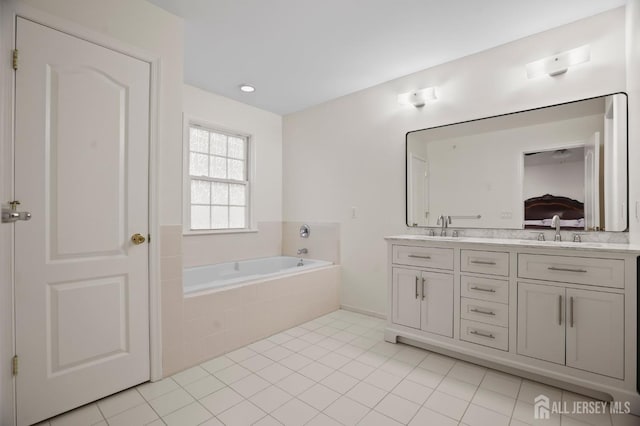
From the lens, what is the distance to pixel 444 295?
2.41 metres

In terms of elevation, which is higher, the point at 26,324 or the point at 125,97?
the point at 125,97

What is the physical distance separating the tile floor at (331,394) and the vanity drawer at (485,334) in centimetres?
20

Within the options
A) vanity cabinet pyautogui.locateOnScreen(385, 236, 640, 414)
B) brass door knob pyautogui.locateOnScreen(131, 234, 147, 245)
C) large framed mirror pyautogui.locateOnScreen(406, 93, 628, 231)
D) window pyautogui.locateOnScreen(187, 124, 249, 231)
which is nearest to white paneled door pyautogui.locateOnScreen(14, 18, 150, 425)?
brass door knob pyautogui.locateOnScreen(131, 234, 147, 245)

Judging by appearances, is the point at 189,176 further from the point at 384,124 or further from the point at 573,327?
the point at 573,327

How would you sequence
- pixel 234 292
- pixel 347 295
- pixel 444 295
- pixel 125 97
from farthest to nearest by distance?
pixel 347 295 < pixel 234 292 < pixel 444 295 < pixel 125 97

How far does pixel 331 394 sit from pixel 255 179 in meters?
2.77

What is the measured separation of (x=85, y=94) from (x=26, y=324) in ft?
4.23

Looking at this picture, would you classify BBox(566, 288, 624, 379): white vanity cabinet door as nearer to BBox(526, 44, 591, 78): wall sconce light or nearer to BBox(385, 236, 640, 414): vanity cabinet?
BBox(385, 236, 640, 414): vanity cabinet

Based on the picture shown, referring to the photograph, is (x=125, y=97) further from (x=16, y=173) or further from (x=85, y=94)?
(x=16, y=173)

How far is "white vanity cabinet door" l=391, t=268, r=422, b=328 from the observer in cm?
256

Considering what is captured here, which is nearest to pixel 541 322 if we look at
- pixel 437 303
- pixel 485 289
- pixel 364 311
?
pixel 485 289

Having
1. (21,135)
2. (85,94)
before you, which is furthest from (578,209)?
(21,135)

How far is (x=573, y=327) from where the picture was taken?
1.89 m

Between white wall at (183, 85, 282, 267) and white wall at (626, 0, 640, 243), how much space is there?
3456 millimetres
